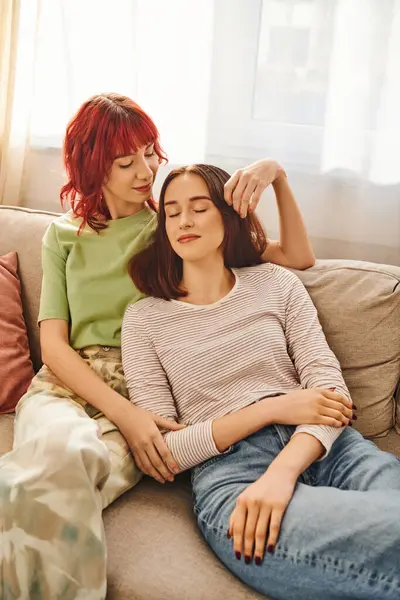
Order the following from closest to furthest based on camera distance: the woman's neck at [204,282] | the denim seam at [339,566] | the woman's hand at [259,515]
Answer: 1. the denim seam at [339,566]
2. the woman's hand at [259,515]
3. the woman's neck at [204,282]

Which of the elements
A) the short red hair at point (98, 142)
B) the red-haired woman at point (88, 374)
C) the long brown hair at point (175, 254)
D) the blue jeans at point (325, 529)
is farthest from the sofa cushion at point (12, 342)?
the blue jeans at point (325, 529)

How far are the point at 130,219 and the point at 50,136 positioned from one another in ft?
2.45

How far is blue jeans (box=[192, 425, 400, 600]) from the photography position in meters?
1.10

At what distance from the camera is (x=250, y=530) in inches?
47.1

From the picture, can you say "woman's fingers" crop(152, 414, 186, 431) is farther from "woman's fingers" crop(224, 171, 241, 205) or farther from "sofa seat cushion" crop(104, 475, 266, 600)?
"woman's fingers" crop(224, 171, 241, 205)

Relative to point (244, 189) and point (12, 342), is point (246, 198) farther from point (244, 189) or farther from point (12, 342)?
point (12, 342)

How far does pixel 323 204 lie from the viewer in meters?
2.06

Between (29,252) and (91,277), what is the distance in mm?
319

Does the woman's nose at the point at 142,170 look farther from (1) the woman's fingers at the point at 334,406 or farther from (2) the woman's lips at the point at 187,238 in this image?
(1) the woman's fingers at the point at 334,406

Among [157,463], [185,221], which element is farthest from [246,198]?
[157,463]

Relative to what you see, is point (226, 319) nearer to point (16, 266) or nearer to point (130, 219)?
point (130, 219)

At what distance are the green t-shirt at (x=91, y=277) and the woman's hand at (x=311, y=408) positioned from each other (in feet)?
1.51

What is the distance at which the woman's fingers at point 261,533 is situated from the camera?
117cm

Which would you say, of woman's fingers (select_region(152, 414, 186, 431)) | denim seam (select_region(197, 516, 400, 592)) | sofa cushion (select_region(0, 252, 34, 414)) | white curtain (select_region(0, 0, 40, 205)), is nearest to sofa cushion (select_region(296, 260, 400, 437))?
woman's fingers (select_region(152, 414, 186, 431))
